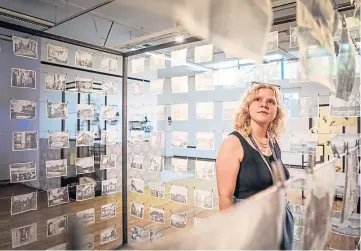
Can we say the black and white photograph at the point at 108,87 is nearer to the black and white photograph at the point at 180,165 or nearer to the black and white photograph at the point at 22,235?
the black and white photograph at the point at 180,165

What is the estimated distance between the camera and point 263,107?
1.30 meters

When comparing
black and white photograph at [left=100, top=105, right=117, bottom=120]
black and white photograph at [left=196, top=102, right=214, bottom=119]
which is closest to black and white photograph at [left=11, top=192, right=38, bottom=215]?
black and white photograph at [left=100, top=105, right=117, bottom=120]

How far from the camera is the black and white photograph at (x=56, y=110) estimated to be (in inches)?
100.0

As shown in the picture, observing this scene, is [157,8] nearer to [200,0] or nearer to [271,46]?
[200,0]

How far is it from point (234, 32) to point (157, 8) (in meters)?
0.19

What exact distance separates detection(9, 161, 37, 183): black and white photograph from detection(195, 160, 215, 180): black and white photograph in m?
1.43

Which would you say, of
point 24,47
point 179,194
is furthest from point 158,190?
point 24,47

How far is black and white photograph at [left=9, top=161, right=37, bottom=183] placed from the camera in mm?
2283

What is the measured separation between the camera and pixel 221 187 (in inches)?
49.3

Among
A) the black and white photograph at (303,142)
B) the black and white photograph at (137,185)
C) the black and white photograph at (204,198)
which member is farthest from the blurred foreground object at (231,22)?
the black and white photograph at (137,185)

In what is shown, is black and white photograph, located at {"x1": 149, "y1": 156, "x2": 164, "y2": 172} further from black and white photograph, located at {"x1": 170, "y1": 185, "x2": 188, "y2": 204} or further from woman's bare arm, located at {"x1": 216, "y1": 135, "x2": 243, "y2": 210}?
woman's bare arm, located at {"x1": 216, "y1": 135, "x2": 243, "y2": 210}

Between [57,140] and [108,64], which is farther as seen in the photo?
[108,64]

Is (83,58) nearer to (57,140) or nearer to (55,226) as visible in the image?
(57,140)

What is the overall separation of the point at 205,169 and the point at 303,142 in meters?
0.88
